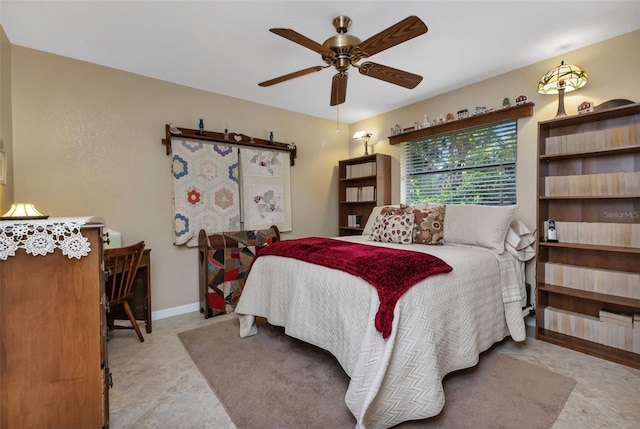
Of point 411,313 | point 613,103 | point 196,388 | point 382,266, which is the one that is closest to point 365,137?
point 613,103

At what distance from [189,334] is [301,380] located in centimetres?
128

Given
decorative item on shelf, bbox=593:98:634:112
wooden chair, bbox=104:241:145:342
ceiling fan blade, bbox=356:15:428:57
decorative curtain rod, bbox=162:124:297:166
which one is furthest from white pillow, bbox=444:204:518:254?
wooden chair, bbox=104:241:145:342

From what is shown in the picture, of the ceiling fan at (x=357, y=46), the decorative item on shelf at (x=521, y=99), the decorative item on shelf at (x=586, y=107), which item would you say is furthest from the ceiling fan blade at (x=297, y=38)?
the decorative item on shelf at (x=586, y=107)

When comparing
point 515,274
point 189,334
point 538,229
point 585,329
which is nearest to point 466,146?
point 538,229

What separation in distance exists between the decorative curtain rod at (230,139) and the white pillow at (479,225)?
2.18m

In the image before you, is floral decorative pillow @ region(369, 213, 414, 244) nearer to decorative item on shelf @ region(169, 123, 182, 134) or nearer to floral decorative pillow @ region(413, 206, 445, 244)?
floral decorative pillow @ region(413, 206, 445, 244)

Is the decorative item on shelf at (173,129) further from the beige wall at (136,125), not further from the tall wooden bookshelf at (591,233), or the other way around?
the tall wooden bookshelf at (591,233)

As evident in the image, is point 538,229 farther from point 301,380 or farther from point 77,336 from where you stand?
point 77,336

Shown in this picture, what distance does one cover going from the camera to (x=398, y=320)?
1446 mm

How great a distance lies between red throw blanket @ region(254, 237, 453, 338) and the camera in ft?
4.83

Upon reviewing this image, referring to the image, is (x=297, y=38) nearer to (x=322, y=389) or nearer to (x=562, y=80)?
(x=322, y=389)

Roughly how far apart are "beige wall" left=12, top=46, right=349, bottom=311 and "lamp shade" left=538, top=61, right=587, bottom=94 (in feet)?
9.81

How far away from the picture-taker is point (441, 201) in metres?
3.48

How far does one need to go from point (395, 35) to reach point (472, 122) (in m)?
1.85
